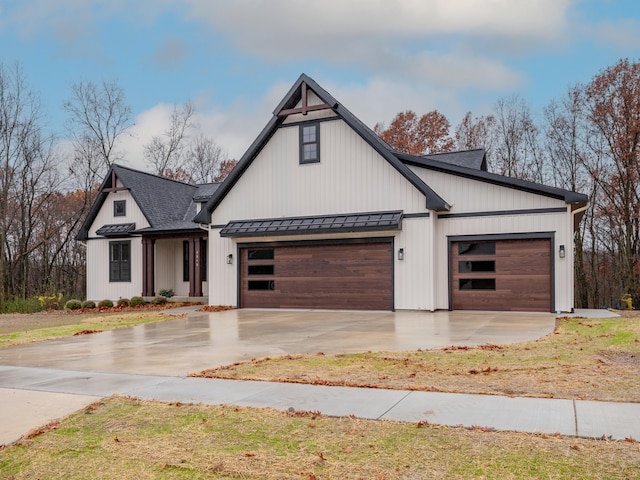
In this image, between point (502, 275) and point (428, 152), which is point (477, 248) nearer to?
point (502, 275)

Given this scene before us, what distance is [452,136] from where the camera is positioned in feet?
109

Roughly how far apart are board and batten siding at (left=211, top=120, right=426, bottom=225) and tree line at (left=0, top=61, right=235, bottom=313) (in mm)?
16285

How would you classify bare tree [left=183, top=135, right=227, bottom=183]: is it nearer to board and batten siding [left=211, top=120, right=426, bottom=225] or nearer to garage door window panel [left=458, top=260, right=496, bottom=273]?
board and batten siding [left=211, top=120, right=426, bottom=225]

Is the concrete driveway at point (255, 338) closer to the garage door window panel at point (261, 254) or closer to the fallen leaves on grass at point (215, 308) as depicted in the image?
the fallen leaves on grass at point (215, 308)

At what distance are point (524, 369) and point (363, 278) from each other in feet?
33.5

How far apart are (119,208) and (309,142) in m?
12.5

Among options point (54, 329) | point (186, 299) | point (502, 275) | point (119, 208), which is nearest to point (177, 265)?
point (186, 299)

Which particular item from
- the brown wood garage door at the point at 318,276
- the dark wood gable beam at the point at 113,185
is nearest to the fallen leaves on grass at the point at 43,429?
the brown wood garage door at the point at 318,276

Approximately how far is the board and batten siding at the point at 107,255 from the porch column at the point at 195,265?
3.04 meters

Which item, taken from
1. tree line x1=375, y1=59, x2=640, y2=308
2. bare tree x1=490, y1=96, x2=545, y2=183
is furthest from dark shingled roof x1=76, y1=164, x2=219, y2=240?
bare tree x1=490, y1=96, x2=545, y2=183

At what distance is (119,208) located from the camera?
25953 millimetres

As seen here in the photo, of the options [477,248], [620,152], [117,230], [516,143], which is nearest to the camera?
[477,248]

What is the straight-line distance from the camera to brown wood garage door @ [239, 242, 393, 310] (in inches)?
660

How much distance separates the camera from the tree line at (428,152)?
27.1 meters
